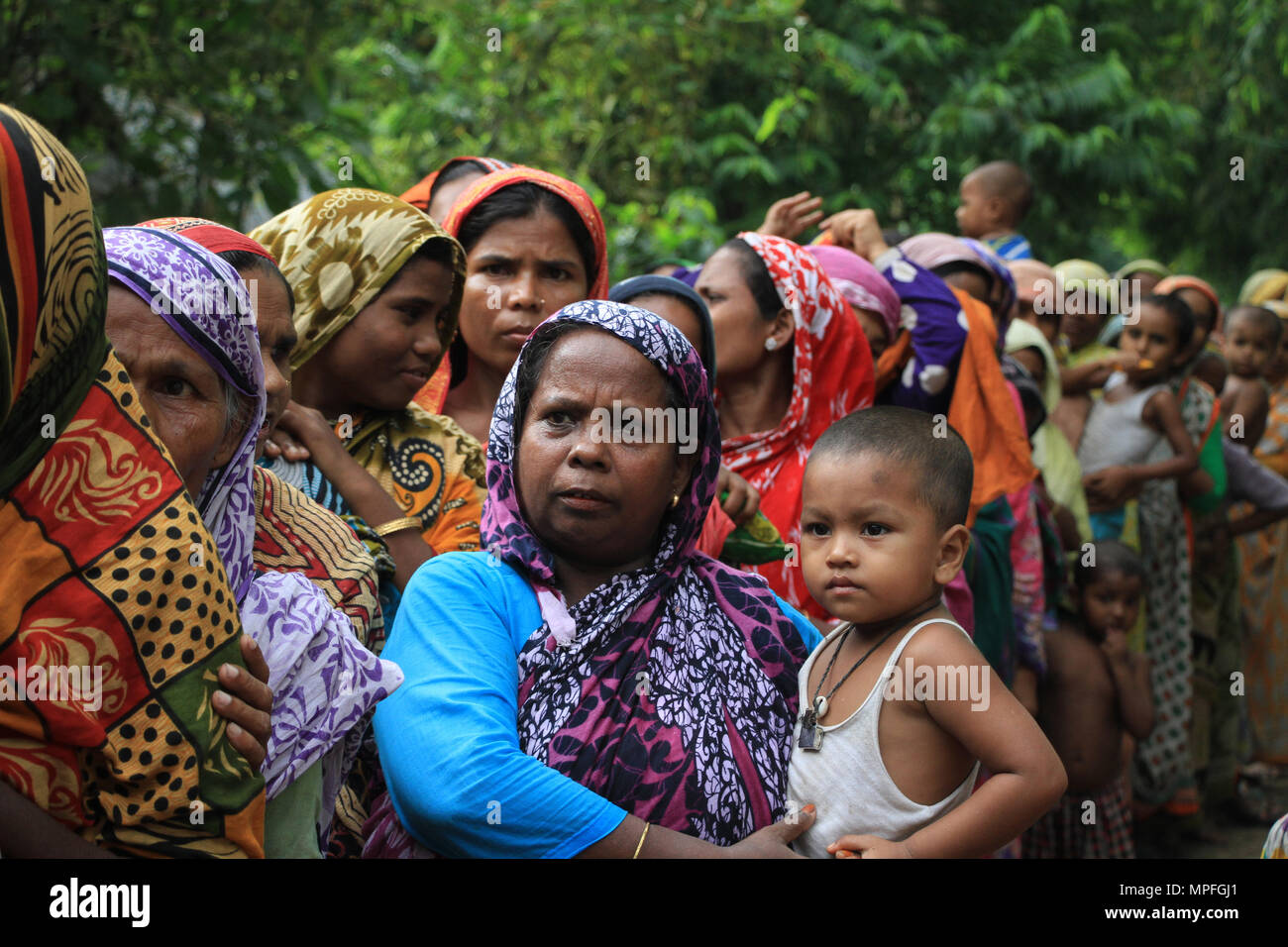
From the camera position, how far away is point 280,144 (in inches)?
207

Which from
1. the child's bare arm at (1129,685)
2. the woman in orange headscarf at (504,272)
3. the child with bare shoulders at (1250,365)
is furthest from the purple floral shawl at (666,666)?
the child with bare shoulders at (1250,365)

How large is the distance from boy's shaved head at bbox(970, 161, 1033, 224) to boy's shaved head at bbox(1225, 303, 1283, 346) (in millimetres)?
1872

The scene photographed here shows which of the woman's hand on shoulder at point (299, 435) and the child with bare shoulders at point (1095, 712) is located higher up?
the woman's hand on shoulder at point (299, 435)

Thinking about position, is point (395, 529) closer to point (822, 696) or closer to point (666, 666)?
point (666, 666)

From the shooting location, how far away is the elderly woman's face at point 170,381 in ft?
6.01

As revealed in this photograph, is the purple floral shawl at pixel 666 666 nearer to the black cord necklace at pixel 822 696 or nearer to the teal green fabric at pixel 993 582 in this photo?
the black cord necklace at pixel 822 696

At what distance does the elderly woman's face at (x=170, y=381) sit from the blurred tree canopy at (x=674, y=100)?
8.08 feet

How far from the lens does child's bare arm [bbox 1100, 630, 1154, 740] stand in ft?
17.1

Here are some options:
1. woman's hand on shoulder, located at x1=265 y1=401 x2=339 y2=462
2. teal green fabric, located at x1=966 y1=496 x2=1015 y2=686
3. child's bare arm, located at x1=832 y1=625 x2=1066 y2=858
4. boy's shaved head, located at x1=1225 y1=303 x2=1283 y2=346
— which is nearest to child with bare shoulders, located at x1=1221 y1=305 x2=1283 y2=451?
boy's shaved head, located at x1=1225 y1=303 x2=1283 y2=346

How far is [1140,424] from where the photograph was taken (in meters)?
6.09

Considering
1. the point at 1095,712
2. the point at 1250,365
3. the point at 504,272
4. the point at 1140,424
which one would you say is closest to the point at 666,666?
the point at 504,272

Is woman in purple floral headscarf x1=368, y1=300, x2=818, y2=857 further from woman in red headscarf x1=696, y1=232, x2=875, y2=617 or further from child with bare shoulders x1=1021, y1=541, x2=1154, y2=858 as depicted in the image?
child with bare shoulders x1=1021, y1=541, x2=1154, y2=858

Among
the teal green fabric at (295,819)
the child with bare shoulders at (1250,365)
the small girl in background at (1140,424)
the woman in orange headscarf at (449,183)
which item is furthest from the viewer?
the child with bare shoulders at (1250,365)
